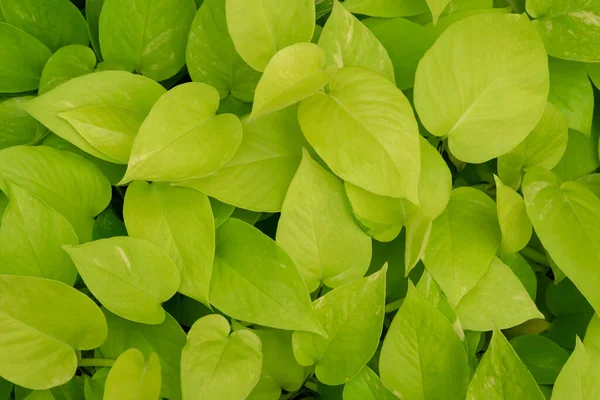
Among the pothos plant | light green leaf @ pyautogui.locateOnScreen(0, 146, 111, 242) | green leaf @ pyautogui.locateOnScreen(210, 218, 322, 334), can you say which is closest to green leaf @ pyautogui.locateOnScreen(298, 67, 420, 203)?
the pothos plant

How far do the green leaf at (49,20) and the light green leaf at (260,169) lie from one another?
0.82 ft

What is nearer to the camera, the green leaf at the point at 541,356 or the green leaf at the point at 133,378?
the green leaf at the point at 133,378

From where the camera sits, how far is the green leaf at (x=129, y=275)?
504 millimetres

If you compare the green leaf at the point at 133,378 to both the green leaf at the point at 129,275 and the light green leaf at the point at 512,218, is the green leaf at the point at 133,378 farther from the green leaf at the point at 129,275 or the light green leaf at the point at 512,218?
the light green leaf at the point at 512,218

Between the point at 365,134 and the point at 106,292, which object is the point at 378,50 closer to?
the point at 365,134

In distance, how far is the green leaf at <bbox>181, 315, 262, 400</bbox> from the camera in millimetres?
488

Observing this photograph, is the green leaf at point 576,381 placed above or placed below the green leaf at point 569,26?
below

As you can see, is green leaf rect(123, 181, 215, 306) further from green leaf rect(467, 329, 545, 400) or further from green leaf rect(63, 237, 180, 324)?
green leaf rect(467, 329, 545, 400)

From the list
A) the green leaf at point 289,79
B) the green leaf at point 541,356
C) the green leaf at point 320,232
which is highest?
the green leaf at point 289,79

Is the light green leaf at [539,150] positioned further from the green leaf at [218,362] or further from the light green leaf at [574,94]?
the green leaf at [218,362]

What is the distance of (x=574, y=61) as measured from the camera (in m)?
0.68

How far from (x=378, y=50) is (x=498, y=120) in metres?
0.14

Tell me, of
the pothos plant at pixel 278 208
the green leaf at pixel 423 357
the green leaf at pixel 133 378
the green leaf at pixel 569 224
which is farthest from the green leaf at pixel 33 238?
the green leaf at pixel 569 224

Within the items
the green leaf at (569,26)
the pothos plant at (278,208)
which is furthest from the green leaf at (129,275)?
the green leaf at (569,26)
